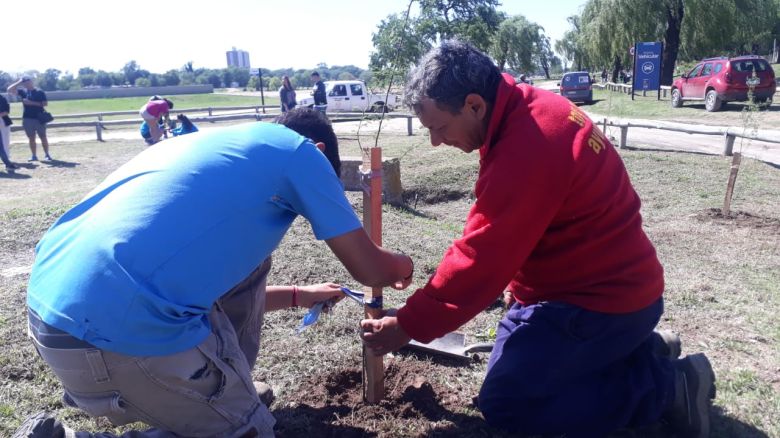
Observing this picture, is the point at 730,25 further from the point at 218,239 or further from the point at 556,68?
the point at 556,68

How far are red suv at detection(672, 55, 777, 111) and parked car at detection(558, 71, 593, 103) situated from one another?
7.35 m

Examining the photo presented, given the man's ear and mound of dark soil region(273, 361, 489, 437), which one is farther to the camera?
mound of dark soil region(273, 361, 489, 437)

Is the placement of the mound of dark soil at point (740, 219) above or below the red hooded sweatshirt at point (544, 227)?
below

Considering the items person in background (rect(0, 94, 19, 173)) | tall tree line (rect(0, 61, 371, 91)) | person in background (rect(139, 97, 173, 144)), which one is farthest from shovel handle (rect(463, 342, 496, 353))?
tall tree line (rect(0, 61, 371, 91))

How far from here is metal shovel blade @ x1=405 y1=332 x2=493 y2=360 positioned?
10.4 ft

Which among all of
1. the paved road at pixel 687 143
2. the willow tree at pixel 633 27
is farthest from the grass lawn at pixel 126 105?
the paved road at pixel 687 143

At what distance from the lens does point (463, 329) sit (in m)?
3.60

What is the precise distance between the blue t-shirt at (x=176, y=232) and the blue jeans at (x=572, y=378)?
0.93m

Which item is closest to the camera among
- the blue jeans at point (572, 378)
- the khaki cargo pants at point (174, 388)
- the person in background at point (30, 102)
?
the khaki cargo pants at point (174, 388)

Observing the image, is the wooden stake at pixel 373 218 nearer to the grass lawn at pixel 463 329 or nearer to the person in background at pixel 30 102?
the grass lawn at pixel 463 329

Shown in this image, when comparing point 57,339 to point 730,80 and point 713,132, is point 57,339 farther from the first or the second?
point 730,80

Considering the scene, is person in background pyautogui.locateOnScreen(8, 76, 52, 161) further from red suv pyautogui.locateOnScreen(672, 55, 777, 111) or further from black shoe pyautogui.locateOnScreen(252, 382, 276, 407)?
red suv pyautogui.locateOnScreen(672, 55, 777, 111)

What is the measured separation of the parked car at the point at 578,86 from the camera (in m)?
26.9

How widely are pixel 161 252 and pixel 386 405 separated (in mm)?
1431
